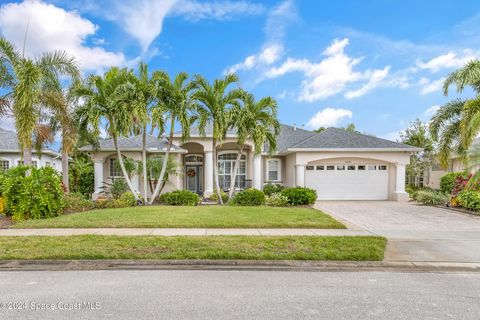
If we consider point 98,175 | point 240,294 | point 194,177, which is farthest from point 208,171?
point 240,294

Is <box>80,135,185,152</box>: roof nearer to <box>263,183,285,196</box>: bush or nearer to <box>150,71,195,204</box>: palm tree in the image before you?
<box>150,71,195,204</box>: palm tree

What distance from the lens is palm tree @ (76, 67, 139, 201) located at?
1241 cm

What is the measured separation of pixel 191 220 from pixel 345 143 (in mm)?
11437

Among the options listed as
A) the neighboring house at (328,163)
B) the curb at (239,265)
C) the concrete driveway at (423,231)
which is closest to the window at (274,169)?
the neighboring house at (328,163)

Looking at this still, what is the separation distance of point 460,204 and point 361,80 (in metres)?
8.97

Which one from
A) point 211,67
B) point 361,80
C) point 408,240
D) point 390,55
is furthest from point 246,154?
point 408,240

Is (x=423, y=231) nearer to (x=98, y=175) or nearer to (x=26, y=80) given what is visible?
(x=26, y=80)

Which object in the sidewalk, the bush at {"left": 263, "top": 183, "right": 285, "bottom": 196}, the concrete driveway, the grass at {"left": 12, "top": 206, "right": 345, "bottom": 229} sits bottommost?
the concrete driveway

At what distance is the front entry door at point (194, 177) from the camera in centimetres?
2005

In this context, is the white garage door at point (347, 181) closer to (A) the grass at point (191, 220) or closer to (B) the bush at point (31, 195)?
(A) the grass at point (191, 220)

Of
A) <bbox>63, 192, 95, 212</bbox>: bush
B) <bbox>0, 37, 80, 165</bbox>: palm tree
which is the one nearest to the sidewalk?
<bbox>63, 192, 95, 212</bbox>: bush

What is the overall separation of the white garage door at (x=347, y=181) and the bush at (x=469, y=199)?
4423mm

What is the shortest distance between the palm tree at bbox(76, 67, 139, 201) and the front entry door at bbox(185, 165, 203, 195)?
24.1 feet

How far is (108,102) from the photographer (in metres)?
12.5
